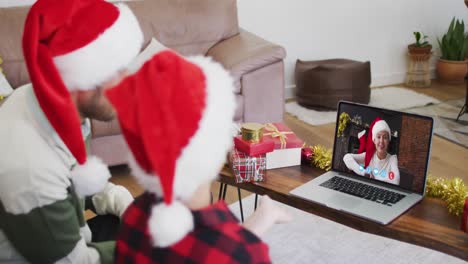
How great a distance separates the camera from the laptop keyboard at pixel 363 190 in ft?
5.53

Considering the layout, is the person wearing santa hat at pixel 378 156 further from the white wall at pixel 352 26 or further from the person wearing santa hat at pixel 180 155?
the white wall at pixel 352 26

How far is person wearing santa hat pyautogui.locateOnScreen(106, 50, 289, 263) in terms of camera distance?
91 cm

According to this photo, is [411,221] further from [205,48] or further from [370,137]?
[205,48]

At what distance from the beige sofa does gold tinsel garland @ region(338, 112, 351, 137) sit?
1.34 meters

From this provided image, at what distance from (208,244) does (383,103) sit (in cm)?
372

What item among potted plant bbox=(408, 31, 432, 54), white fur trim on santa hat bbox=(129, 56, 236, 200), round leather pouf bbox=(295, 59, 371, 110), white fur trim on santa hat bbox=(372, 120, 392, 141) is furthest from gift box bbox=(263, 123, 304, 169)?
potted plant bbox=(408, 31, 432, 54)

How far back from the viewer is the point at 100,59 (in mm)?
1336

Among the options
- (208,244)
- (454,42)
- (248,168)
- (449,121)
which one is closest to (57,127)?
(208,244)

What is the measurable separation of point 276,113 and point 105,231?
1.90 metres

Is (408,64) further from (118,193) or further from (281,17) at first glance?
(118,193)

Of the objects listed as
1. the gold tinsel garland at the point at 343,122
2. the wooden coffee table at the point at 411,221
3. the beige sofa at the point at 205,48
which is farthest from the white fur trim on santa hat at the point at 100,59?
the beige sofa at the point at 205,48

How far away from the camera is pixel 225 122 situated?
39.1 inches

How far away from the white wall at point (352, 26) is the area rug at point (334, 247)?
6.86 ft

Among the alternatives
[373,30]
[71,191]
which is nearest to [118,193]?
[71,191]
